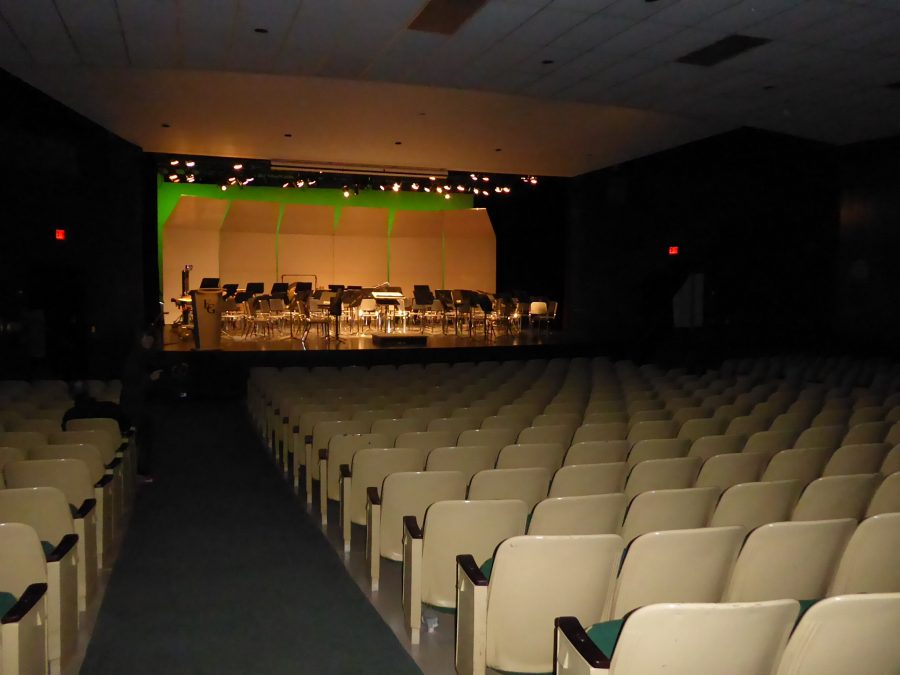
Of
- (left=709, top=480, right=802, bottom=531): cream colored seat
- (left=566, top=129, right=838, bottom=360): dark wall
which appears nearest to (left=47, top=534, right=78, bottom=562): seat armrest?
(left=709, top=480, right=802, bottom=531): cream colored seat

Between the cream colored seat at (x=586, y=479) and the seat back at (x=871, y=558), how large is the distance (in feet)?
4.39

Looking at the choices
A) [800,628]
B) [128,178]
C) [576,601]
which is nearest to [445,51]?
[576,601]

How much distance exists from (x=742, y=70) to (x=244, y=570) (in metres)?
7.31

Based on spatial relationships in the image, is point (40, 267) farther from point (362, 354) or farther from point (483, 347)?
point (483, 347)

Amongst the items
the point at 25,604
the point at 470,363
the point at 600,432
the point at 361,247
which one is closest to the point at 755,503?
the point at 600,432

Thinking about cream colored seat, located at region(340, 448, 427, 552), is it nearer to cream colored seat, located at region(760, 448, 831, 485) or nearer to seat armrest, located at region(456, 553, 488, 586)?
seat armrest, located at region(456, 553, 488, 586)

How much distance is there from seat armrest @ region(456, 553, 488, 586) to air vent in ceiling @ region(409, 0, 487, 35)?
4.94m

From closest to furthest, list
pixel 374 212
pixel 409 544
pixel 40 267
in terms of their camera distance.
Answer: pixel 409 544 → pixel 40 267 → pixel 374 212

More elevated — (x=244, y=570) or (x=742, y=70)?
(x=742, y=70)

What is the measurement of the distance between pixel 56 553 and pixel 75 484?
4.34 feet

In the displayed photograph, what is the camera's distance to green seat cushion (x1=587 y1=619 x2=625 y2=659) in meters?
2.43

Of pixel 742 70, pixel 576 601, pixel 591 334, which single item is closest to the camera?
pixel 576 601

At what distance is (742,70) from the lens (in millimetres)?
7859

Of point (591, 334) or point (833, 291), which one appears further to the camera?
point (591, 334)
